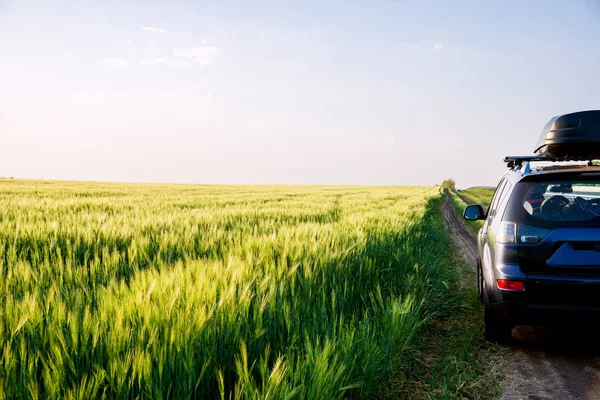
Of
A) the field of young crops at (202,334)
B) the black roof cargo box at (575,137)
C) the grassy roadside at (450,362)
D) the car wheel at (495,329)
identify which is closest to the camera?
the field of young crops at (202,334)

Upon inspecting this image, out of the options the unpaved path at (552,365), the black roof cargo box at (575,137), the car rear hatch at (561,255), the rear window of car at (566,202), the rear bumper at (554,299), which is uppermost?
the black roof cargo box at (575,137)

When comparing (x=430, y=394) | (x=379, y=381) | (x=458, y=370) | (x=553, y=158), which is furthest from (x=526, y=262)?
(x=553, y=158)

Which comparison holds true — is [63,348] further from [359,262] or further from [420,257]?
[420,257]

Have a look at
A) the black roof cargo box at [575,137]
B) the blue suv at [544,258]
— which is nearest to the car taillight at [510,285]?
the blue suv at [544,258]

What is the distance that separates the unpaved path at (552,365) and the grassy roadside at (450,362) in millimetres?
163

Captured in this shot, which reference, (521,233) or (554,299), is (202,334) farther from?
(554,299)

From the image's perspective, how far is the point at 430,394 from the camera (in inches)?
136

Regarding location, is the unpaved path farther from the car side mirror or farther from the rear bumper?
the car side mirror

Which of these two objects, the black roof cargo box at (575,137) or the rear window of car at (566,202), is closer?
the rear window of car at (566,202)

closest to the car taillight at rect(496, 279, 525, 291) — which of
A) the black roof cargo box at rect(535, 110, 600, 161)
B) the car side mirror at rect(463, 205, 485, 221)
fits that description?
the car side mirror at rect(463, 205, 485, 221)

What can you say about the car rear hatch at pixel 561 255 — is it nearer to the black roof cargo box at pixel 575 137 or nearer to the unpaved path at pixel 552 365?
the unpaved path at pixel 552 365

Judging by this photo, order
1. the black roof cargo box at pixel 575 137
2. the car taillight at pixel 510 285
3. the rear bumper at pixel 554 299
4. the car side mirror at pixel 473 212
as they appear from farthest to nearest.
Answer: the car side mirror at pixel 473 212 < the black roof cargo box at pixel 575 137 < the car taillight at pixel 510 285 < the rear bumper at pixel 554 299

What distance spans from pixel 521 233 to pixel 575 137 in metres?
2.55

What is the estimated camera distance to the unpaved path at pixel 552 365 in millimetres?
3523
